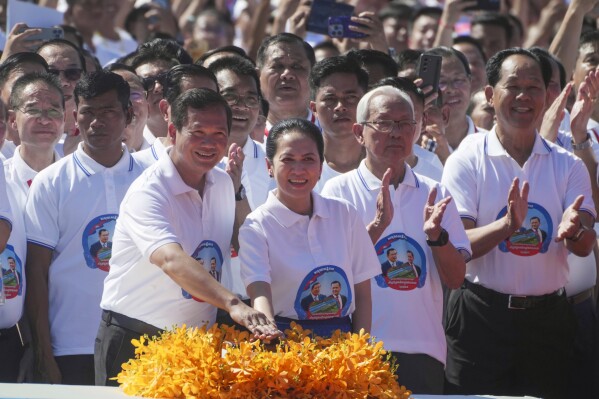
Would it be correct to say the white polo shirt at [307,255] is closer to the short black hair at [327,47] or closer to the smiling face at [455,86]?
the smiling face at [455,86]

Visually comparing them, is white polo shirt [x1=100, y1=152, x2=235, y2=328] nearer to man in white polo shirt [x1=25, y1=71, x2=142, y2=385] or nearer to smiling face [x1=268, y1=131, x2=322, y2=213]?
smiling face [x1=268, y1=131, x2=322, y2=213]

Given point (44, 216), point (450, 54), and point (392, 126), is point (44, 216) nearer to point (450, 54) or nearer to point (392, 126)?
point (392, 126)

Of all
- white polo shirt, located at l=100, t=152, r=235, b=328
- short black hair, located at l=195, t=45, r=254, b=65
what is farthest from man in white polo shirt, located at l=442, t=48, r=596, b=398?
short black hair, located at l=195, t=45, r=254, b=65

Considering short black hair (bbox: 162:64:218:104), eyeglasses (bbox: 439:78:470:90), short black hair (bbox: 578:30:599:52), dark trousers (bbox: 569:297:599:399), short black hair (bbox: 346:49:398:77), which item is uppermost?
short black hair (bbox: 578:30:599:52)

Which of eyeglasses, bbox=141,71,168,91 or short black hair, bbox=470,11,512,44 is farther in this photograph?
short black hair, bbox=470,11,512,44

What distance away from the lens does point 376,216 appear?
5434mm

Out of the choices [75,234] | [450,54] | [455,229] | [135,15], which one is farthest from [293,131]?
[135,15]

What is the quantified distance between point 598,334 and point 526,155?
1.11m

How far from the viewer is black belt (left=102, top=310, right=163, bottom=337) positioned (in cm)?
515

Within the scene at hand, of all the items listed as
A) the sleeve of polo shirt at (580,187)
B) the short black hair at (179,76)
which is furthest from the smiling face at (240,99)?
the sleeve of polo shirt at (580,187)

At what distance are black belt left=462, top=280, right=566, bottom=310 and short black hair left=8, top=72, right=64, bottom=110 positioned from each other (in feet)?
7.92

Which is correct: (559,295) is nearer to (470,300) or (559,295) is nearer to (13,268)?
(470,300)

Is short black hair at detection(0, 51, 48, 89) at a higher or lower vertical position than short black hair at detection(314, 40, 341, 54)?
lower

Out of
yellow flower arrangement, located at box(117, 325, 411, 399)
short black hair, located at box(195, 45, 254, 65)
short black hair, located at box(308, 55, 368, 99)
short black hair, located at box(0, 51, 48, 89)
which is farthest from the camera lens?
short black hair, located at box(195, 45, 254, 65)
